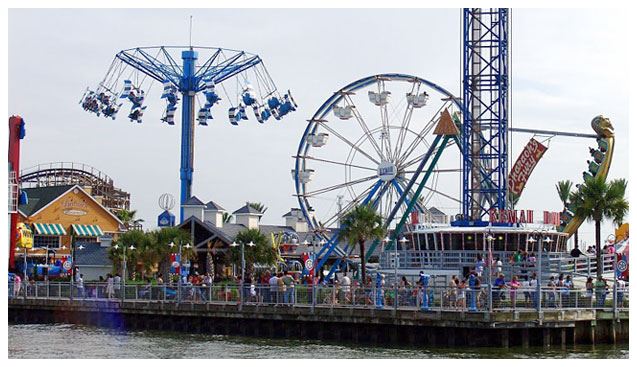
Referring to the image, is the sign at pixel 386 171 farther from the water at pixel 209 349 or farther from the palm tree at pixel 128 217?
the palm tree at pixel 128 217

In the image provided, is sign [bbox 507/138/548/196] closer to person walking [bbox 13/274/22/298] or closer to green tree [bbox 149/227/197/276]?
green tree [bbox 149/227/197/276]

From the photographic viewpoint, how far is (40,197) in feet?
306

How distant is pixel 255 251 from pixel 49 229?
23543mm

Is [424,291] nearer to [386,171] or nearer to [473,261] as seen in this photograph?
[473,261]

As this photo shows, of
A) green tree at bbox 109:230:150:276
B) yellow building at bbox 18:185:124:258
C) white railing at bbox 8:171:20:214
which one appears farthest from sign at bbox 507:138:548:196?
yellow building at bbox 18:185:124:258

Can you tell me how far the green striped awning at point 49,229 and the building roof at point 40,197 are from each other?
123 centimetres

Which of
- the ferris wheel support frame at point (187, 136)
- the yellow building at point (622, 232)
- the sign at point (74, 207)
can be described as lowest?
the yellow building at point (622, 232)

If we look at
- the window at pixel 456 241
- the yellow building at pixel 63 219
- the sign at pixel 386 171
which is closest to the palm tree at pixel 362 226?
the window at pixel 456 241

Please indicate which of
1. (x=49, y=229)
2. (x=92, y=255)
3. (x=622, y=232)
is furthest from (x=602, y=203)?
(x=49, y=229)

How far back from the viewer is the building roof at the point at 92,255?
82.4 metres

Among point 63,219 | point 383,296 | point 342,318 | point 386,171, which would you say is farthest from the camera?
point 63,219

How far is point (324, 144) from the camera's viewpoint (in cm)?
7038

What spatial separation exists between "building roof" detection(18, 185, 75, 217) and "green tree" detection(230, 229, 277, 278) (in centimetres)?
A: 2233
